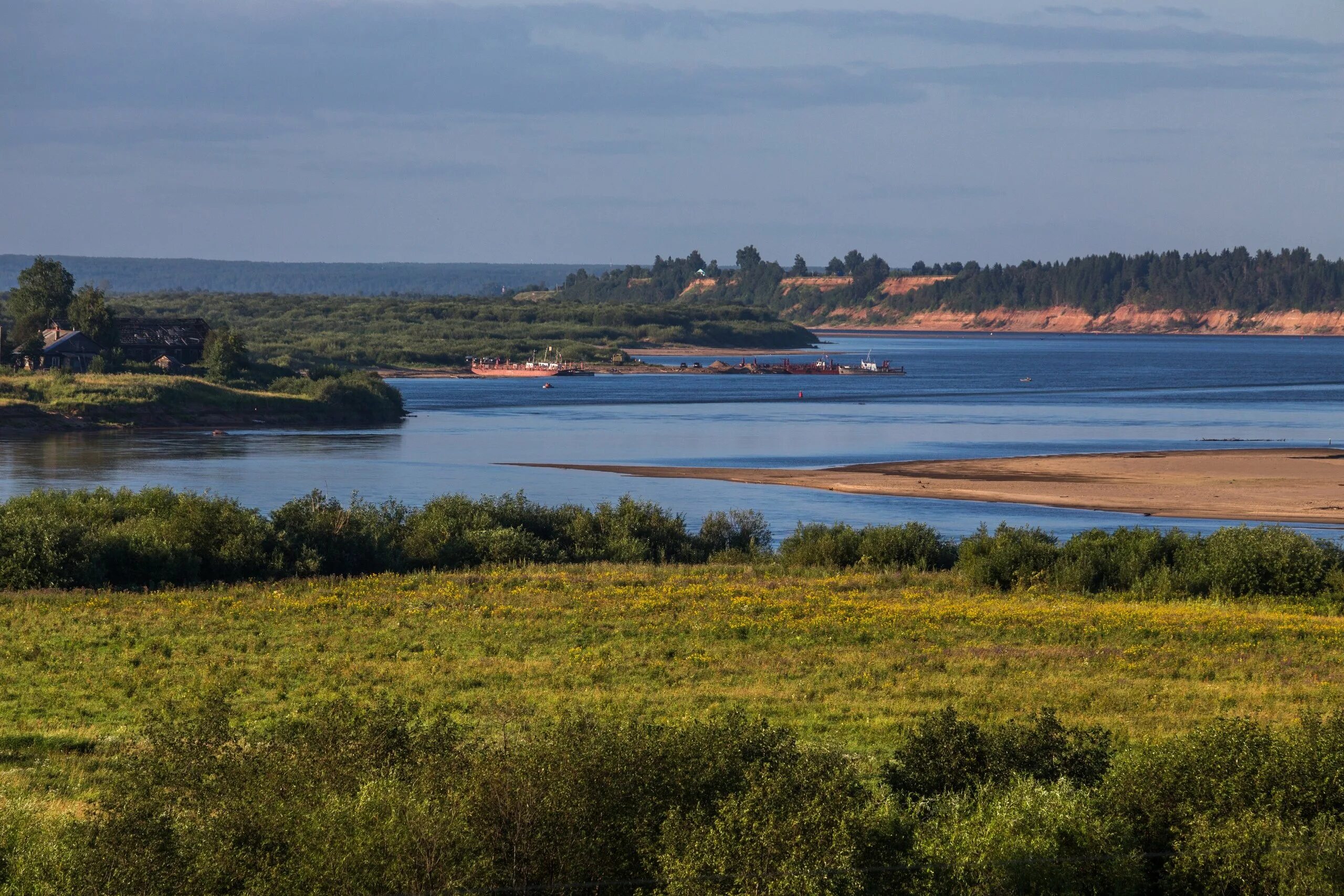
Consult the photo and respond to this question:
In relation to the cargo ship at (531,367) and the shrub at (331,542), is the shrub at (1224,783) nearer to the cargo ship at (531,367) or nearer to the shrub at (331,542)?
the shrub at (331,542)

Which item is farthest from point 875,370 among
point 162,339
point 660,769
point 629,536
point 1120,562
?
point 660,769

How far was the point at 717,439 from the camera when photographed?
80.7 m

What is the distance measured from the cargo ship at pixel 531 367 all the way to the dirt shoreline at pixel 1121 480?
3881 inches

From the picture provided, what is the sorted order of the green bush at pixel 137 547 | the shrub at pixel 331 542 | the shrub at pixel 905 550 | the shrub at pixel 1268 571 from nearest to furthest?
the green bush at pixel 137 547
the shrub at pixel 1268 571
the shrub at pixel 331 542
the shrub at pixel 905 550

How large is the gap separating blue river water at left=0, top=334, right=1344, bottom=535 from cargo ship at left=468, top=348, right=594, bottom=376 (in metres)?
19.7

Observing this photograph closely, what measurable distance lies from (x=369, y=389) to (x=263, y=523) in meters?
65.5

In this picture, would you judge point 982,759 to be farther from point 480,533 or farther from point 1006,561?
point 480,533

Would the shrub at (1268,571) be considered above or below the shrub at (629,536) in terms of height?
above

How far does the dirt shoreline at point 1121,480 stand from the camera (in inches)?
1961

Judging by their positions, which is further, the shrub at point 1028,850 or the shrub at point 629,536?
the shrub at point 629,536

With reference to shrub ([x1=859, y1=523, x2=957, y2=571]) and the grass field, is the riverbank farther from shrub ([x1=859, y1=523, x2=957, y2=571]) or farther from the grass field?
the grass field

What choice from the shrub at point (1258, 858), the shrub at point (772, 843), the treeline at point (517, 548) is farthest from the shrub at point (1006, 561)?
the shrub at point (772, 843)

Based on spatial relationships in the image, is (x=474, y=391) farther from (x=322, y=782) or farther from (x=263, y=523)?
(x=322, y=782)

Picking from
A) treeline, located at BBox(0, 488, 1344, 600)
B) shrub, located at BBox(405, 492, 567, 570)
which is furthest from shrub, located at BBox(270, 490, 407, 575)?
shrub, located at BBox(405, 492, 567, 570)
